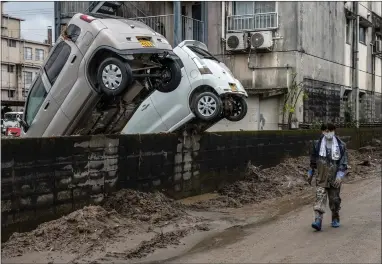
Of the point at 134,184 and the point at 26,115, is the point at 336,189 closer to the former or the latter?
the point at 134,184

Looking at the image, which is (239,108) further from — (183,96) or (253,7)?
(253,7)

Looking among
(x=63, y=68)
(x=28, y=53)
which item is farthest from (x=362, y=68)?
(x=28, y=53)

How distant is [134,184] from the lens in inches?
356

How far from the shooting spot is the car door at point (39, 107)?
8.96 metres

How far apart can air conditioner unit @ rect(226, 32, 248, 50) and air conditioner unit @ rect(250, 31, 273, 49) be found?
1.37ft

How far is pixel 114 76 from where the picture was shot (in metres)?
8.05

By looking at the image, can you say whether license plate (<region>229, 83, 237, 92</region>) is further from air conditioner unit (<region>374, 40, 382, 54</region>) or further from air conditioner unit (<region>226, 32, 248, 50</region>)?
air conditioner unit (<region>374, 40, 382, 54</region>)

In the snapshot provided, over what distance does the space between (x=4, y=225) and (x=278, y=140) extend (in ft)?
32.4

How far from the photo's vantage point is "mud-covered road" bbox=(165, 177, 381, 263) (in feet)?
20.4

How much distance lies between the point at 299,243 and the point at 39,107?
205 inches

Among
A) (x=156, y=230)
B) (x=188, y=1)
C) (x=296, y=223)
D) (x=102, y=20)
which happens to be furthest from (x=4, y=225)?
(x=188, y=1)

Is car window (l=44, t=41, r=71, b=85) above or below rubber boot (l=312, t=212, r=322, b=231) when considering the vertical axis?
above

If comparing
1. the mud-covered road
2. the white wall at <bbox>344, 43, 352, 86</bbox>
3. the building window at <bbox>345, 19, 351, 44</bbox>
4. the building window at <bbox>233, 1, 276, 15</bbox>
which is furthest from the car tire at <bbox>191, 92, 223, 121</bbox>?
the building window at <bbox>345, 19, 351, 44</bbox>

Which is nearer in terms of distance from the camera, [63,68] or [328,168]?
[328,168]
